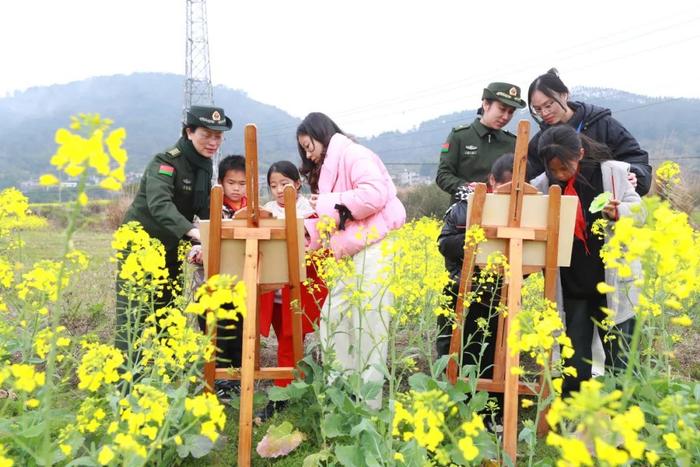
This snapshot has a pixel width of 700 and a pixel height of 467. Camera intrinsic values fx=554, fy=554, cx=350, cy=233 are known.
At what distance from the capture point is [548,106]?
3238 mm

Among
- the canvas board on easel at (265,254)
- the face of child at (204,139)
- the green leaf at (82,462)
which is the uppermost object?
the face of child at (204,139)

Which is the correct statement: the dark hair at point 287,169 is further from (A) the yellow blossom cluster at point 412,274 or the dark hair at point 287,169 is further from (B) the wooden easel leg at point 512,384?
(B) the wooden easel leg at point 512,384

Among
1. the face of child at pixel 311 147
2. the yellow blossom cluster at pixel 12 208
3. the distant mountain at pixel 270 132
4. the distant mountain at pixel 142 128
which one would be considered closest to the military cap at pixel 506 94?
the face of child at pixel 311 147

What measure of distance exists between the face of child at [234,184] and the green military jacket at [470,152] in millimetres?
1366

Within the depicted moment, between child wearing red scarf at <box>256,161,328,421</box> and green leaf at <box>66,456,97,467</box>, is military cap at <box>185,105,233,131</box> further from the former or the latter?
green leaf at <box>66,456,97,467</box>

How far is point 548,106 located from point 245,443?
8.12 ft

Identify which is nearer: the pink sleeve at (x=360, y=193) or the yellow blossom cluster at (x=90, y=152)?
the yellow blossom cluster at (x=90, y=152)

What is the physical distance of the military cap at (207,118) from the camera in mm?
3439

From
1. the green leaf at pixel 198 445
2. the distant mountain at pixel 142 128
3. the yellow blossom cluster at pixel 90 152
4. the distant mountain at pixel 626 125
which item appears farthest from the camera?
the distant mountain at pixel 142 128

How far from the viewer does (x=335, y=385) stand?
2.98 metres

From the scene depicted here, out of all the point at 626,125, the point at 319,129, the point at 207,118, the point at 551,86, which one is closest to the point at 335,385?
the point at 319,129

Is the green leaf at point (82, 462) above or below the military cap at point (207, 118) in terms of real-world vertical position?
below

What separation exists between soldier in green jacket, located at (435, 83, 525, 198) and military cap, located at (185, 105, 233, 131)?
1514 millimetres

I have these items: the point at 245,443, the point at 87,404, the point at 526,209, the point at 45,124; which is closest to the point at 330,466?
the point at 245,443
